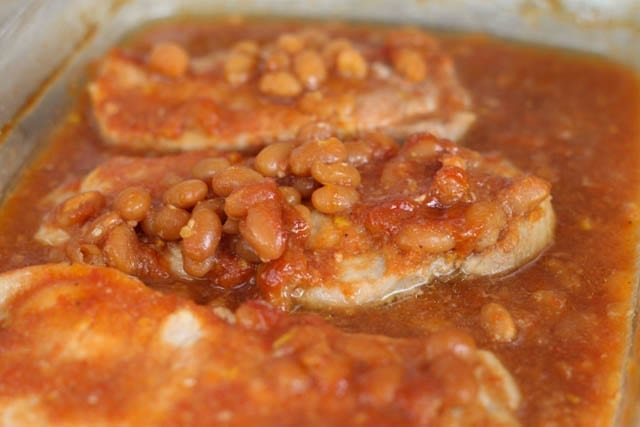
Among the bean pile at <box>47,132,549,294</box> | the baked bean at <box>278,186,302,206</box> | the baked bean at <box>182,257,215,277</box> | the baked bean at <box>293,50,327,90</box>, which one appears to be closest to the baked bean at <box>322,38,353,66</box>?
the baked bean at <box>293,50,327,90</box>

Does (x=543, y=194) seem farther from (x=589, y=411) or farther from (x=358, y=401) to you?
(x=358, y=401)

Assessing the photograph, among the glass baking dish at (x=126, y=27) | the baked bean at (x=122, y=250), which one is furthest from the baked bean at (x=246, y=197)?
the glass baking dish at (x=126, y=27)

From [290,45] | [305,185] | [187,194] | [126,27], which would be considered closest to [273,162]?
[305,185]

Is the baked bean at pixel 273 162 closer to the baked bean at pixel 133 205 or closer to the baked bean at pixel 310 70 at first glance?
the baked bean at pixel 133 205

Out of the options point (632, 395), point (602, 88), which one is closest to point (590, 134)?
point (602, 88)

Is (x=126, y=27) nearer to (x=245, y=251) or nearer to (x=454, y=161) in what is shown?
(x=245, y=251)

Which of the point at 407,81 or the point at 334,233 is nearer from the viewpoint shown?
the point at 334,233

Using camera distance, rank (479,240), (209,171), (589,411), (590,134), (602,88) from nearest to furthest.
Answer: (589,411) < (479,240) < (209,171) < (590,134) < (602,88)

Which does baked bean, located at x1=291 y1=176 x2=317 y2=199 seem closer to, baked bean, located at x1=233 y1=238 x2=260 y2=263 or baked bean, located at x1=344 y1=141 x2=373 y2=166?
baked bean, located at x1=344 y1=141 x2=373 y2=166
